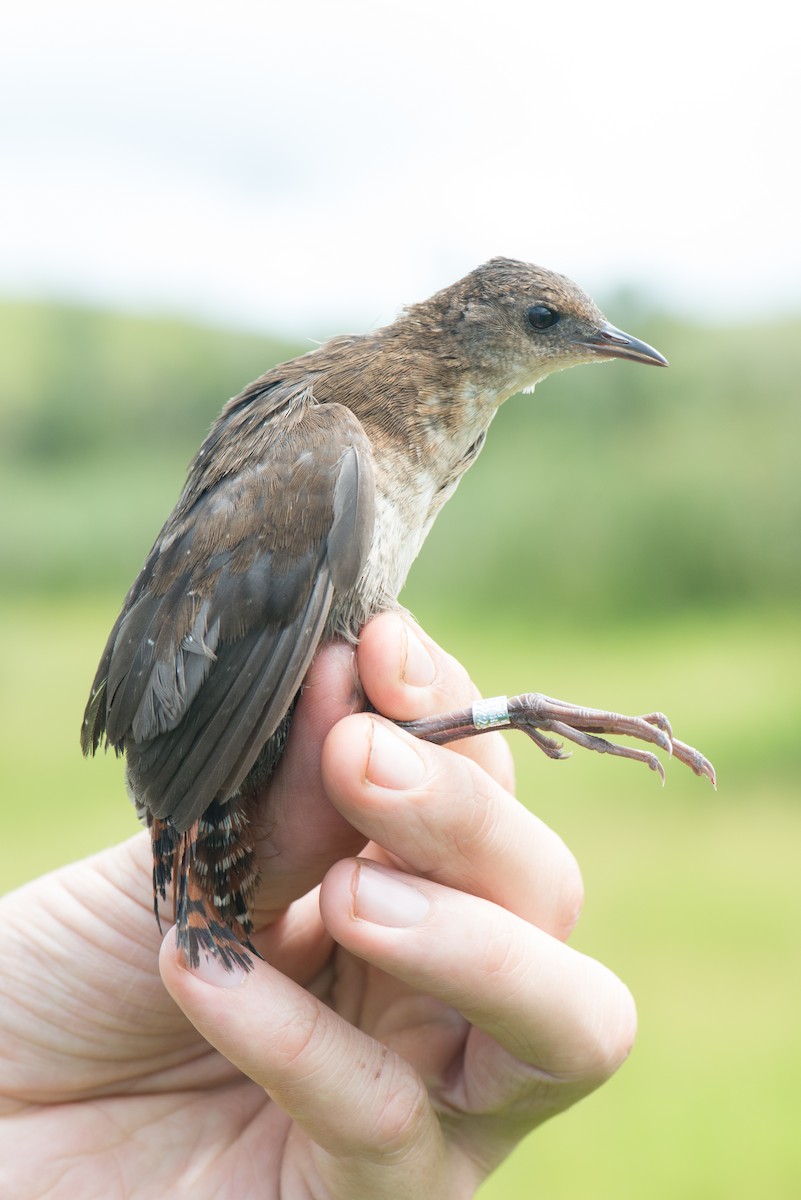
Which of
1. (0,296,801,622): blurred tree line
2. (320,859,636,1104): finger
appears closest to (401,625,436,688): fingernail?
(320,859,636,1104): finger

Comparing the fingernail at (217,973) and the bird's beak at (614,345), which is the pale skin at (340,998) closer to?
the fingernail at (217,973)

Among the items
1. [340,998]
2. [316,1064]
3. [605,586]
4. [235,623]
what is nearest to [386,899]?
[316,1064]

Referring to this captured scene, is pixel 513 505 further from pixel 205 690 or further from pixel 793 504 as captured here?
pixel 205 690

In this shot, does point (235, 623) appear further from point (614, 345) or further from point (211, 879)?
point (614, 345)

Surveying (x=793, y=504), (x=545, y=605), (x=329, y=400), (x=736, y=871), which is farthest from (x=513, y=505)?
(x=329, y=400)

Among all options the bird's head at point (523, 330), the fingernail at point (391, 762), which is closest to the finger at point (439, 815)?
the fingernail at point (391, 762)

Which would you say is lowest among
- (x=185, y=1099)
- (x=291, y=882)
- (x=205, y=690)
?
(x=185, y=1099)
